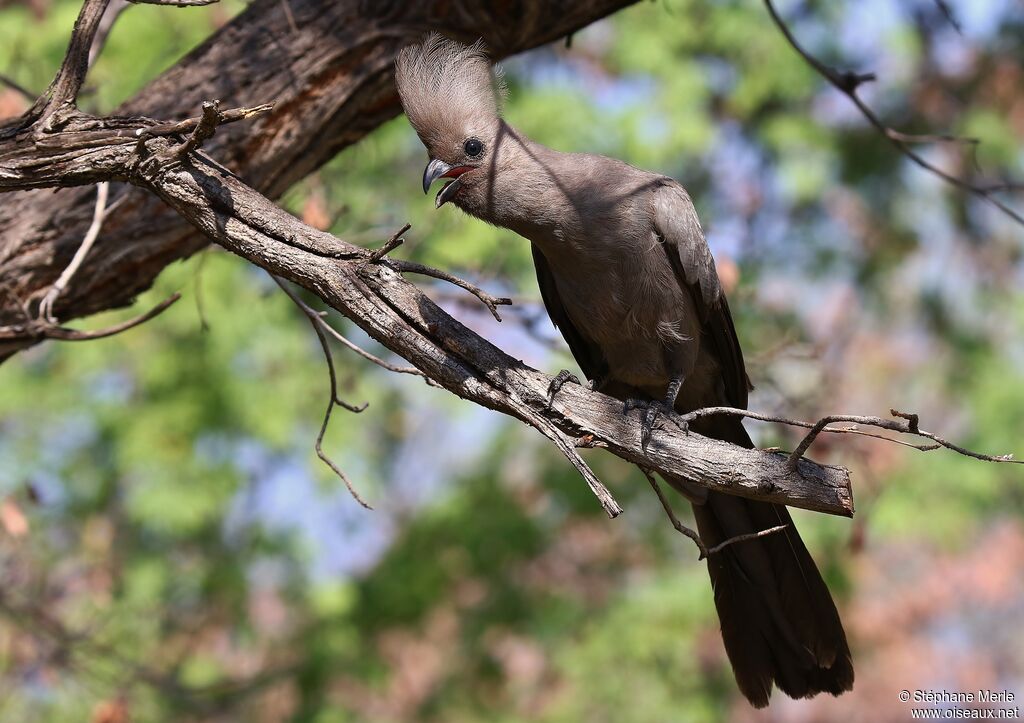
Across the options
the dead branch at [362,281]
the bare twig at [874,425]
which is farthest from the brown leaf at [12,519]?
the bare twig at [874,425]

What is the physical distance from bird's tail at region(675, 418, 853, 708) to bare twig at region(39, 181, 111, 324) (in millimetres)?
2275

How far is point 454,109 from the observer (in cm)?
328

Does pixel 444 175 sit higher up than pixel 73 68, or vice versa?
pixel 73 68

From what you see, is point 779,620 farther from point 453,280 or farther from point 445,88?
point 445,88

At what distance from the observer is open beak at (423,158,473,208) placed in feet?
11.0

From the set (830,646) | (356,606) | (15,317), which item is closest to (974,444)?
(356,606)

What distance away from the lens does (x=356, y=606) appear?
902 centimetres

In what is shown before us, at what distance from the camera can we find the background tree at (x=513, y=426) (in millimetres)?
7500

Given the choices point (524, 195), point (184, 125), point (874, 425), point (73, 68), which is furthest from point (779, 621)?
point (73, 68)

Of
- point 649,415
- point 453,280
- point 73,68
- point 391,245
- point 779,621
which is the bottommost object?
point 779,621

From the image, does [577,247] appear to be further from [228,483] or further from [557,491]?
[557,491]

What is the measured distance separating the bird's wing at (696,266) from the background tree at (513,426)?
60.9 inches

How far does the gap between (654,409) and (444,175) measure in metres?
1.02

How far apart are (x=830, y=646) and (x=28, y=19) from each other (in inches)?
285
